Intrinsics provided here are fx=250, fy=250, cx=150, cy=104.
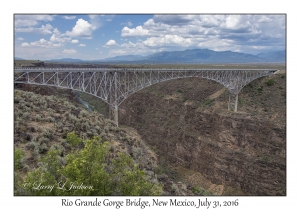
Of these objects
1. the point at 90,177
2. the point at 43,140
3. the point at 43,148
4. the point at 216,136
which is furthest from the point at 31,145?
the point at 216,136

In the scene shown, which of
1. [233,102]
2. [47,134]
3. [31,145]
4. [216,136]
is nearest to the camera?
[31,145]

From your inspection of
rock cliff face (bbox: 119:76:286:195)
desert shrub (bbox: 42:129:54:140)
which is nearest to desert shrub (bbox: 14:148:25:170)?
desert shrub (bbox: 42:129:54:140)

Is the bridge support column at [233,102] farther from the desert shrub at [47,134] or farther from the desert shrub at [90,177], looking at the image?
the desert shrub at [90,177]

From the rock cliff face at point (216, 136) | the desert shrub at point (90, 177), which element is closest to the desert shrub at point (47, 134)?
the desert shrub at point (90, 177)

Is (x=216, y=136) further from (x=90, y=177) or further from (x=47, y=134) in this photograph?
(x=90, y=177)

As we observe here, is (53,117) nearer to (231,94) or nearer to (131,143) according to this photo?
(131,143)

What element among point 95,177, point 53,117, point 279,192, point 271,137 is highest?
point 53,117
